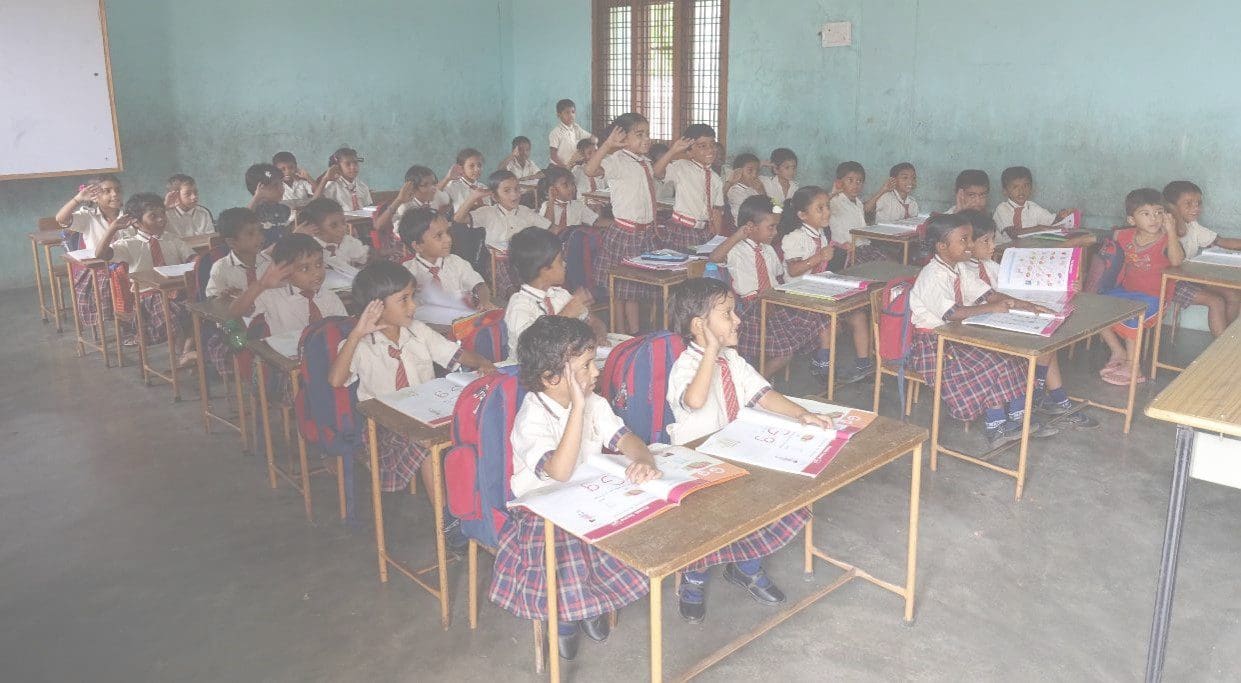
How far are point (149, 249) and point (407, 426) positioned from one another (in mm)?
3444

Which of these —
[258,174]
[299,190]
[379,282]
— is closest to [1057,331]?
[379,282]

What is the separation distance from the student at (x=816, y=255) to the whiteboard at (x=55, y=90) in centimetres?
514

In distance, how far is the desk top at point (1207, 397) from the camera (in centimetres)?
212

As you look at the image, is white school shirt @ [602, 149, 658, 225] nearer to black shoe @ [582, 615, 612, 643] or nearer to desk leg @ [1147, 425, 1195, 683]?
black shoe @ [582, 615, 612, 643]

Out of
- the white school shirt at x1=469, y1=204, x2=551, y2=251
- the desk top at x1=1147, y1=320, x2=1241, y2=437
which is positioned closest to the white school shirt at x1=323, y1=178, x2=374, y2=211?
the white school shirt at x1=469, y1=204, x2=551, y2=251

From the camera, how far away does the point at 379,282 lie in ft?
10.1

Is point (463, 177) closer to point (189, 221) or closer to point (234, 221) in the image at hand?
point (189, 221)

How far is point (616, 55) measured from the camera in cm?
892

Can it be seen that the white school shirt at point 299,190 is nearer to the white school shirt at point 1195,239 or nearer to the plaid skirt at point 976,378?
the plaid skirt at point 976,378

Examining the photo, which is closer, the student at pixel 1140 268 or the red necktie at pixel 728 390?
the red necktie at pixel 728 390

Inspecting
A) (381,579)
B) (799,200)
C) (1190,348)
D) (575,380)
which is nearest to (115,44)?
(799,200)

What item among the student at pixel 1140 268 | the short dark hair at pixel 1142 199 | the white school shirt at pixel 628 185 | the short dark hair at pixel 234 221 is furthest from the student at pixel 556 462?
the short dark hair at pixel 1142 199

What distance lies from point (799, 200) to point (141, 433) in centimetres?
311

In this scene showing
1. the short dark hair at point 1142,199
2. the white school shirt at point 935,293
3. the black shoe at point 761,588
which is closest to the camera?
the black shoe at point 761,588
